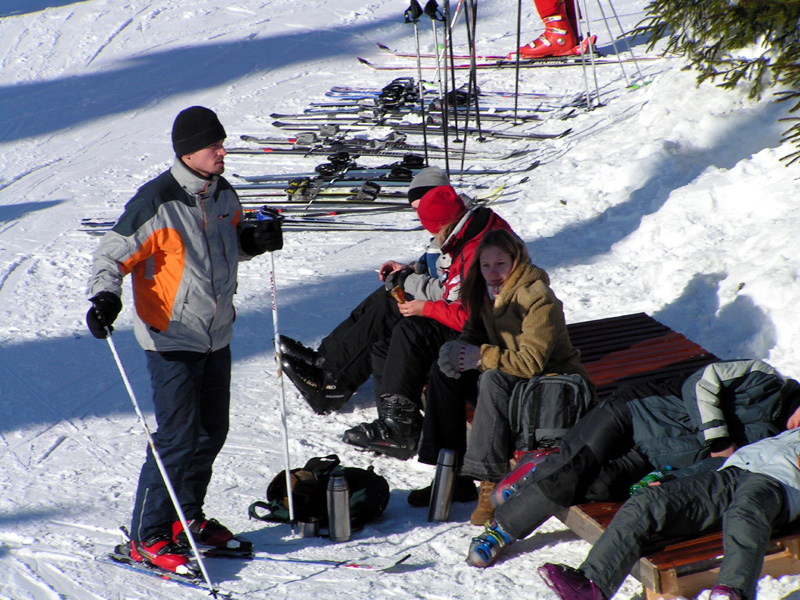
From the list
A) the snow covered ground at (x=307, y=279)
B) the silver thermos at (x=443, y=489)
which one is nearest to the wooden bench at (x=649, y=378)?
the snow covered ground at (x=307, y=279)

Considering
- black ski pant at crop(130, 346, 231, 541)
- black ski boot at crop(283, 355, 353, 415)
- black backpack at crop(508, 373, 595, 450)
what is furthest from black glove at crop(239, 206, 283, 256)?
black ski boot at crop(283, 355, 353, 415)

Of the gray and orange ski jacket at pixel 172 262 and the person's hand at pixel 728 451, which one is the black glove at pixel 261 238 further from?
the person's hand at pixel 728 451

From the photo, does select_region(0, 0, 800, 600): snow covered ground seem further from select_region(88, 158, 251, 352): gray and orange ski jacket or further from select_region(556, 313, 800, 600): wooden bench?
select_region(88, 158, 251, 352): gray and orange ski jacket

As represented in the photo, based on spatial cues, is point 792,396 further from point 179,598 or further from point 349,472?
point 179,598

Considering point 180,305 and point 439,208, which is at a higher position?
point 439,208

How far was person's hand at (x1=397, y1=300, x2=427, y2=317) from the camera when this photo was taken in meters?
4.59

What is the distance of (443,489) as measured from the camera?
12.9ft

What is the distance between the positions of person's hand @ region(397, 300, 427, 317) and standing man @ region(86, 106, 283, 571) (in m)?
1.21

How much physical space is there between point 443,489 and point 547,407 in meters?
0.62

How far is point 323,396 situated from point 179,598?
1839mm

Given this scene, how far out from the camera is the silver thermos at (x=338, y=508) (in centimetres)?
377

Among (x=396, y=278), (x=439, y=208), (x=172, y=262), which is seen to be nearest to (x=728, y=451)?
(x=439, y=208)

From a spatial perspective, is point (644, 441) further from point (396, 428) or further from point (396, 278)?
point (396, 278)

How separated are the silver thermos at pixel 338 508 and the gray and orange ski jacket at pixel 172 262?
803mm
